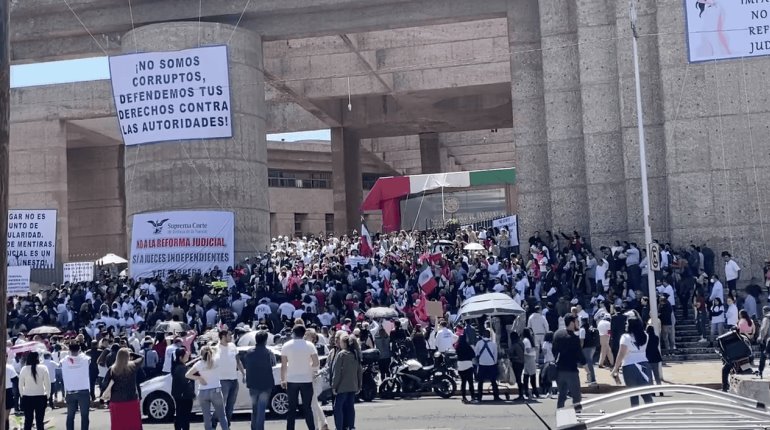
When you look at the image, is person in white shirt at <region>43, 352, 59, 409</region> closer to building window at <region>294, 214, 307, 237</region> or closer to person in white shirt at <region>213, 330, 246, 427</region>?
person in white shirt at <region>213, 330, 246, 427</region>

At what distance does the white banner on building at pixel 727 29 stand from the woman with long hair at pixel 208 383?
18.2 metres

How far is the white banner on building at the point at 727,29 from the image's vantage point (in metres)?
25.8

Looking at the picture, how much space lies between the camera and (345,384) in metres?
13.1

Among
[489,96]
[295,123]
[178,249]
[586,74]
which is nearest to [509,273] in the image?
[586,74]

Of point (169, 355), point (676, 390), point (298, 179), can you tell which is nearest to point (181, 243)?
point (169, 355)

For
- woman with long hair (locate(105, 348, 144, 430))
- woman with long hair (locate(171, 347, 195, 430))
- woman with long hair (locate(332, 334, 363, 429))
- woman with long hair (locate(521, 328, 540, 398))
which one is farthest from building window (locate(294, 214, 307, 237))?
woman with long hair (locate(105, 348, 144, 430))

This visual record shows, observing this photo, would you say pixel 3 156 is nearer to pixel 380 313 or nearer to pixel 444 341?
pixel 444 341

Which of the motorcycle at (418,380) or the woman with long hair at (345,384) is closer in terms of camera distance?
the woman with long hair at (345,384)

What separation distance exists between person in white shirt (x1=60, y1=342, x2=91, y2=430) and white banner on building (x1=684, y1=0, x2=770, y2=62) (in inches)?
735

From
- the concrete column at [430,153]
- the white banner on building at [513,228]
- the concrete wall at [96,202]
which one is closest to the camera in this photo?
the white banner on building at [513,228]

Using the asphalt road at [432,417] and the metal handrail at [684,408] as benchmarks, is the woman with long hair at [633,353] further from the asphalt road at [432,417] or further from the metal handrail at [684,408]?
the metal handrail at [684,408]

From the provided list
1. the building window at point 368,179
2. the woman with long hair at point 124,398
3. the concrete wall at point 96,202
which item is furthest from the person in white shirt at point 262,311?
the building window at point 368,179

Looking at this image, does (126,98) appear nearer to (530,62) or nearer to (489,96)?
(530,62)

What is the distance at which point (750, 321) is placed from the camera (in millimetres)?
20141
